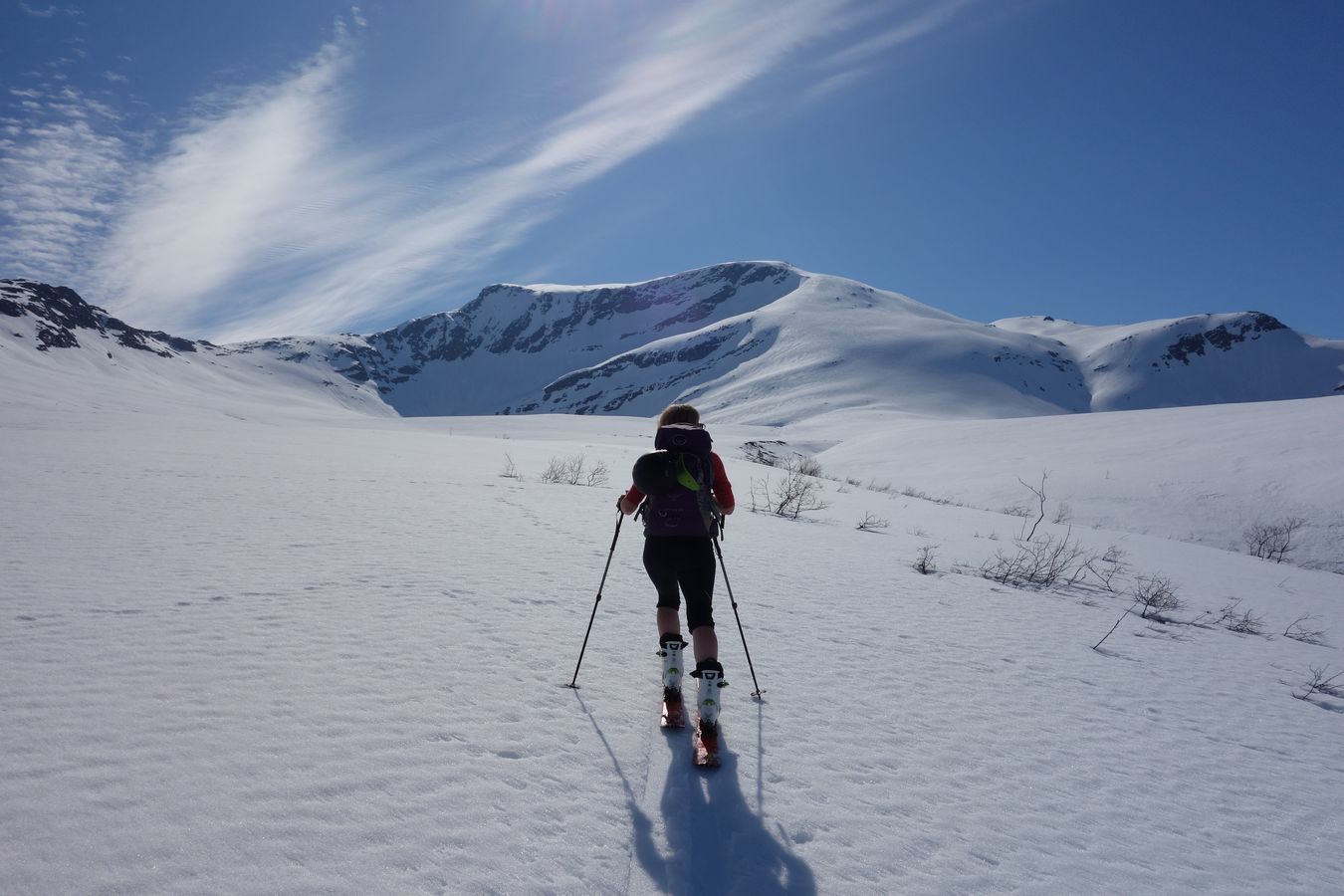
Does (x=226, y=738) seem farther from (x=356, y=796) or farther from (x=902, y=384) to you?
(x=902, y=384)

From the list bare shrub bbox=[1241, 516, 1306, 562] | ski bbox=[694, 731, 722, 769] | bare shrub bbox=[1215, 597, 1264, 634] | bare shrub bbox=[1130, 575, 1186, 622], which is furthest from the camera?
bare shrub bbox=[1241, 516, 1306, 562]

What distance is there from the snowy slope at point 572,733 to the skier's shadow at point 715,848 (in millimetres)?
15

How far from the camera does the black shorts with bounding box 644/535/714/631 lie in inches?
152

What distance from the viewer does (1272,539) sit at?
44.2ft

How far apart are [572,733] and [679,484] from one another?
5.02ft

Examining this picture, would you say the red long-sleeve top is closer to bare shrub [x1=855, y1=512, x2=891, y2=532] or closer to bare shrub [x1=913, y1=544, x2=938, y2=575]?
bare shrub [x1=913, y1=544, x2=938, y2=575]

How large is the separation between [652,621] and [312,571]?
3.14m

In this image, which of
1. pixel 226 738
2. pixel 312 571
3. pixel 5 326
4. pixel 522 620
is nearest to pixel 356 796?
pixel 226 738

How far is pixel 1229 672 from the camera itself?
5512mm

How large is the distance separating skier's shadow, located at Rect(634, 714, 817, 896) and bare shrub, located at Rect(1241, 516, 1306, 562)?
15.6 meters

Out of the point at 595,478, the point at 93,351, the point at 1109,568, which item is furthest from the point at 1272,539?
the point at 93,351

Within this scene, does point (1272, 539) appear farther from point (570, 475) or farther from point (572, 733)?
point (572, 733)

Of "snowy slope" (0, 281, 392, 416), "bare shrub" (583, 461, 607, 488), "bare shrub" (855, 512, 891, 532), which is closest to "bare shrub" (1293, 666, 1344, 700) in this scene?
"bare shrub" (855, 512, 891, 532)

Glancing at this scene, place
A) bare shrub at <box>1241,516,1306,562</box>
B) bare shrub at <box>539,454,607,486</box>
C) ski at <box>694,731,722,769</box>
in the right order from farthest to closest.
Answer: bare shrub at <box>539,454,607,486</box>, bare shrub at <box>1241,516,1306,562</box>, ski at <box>694,731,722,769</box>
